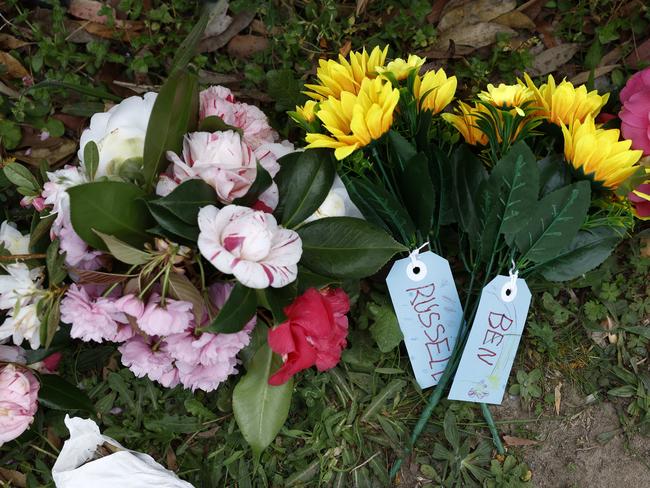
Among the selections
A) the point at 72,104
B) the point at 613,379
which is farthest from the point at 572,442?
the point at 72,104

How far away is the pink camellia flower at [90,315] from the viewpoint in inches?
37.4

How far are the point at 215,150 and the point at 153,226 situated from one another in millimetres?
161

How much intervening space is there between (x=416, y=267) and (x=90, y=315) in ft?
1.98

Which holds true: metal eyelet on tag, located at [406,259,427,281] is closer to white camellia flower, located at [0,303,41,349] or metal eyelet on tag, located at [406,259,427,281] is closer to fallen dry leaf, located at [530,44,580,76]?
fallen dry leaf, located at [530,44,580,76]

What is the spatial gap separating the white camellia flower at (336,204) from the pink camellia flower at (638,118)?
0.54 metres

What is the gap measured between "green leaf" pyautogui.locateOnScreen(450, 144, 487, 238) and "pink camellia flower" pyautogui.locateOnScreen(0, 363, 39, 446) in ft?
2.80

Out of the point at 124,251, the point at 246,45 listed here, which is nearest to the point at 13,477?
the point at 124,251

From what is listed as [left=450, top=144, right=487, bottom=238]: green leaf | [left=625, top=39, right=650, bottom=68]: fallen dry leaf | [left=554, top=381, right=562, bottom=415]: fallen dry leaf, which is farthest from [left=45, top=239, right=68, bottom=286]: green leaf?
[left=625, top=39, right=650, bottom=68]: fallen dry leaf

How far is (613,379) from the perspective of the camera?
136cm

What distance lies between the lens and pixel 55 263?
999mm

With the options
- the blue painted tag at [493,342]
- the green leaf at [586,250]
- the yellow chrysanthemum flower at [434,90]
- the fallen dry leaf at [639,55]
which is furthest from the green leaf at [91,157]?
the fallen dry leaf at [639,55]

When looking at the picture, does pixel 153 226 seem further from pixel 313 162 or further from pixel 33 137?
pixel 33 137

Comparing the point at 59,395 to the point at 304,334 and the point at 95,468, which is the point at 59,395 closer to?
the point at 95,468

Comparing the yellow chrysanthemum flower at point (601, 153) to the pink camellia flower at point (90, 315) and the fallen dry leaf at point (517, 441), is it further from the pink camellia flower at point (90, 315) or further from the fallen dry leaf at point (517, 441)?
the pink camellia flower at point (90, 315)
